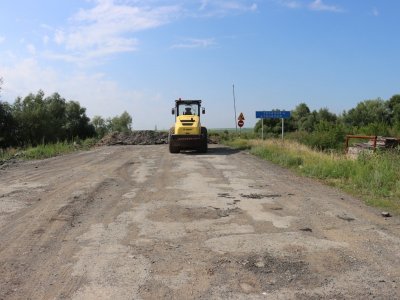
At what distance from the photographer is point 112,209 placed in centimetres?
898

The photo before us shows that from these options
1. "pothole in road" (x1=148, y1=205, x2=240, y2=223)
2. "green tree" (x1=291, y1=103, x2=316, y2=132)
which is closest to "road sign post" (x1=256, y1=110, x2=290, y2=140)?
"pothole in road" (x1=148, y1=205, x2=240, y2=223)

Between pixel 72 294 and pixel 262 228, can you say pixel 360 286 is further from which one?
pixel 72 294

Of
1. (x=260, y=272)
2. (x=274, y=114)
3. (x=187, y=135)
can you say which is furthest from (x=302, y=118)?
(x=260, y=272)

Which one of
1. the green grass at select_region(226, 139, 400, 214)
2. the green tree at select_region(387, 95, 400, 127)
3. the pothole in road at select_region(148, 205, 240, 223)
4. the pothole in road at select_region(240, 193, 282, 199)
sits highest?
the green tree at select_region(387, 95, 400, 127)

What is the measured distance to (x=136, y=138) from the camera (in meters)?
37.1

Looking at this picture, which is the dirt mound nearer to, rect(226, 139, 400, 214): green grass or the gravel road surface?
rect(226, 139, 400, 214): green grass

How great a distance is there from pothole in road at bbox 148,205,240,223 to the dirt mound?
2710cm

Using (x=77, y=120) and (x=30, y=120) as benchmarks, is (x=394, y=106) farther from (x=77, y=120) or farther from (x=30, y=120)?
(x=30, y=120)

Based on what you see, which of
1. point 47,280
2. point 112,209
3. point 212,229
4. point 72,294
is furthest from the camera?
point 112,209

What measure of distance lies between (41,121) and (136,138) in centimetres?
2433

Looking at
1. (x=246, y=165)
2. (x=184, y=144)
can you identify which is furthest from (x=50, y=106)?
(x=246, y=165)

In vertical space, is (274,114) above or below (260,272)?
above

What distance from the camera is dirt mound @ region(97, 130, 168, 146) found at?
35875 mm

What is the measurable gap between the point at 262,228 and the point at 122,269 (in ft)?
8.97
